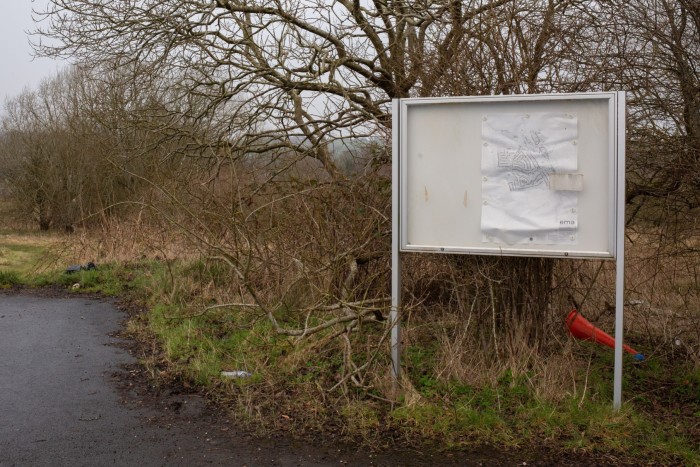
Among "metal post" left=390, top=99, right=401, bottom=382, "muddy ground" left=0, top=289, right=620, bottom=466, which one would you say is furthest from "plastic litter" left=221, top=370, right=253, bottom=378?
"metal post" left=390, top=99, right=401, bottom=382

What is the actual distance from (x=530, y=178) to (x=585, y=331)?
2127 millimetres

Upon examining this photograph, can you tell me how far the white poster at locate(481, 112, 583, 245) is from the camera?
5.28 m

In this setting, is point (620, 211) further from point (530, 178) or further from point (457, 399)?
point (457, 399)

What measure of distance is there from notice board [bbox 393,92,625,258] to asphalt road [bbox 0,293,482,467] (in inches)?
69.7

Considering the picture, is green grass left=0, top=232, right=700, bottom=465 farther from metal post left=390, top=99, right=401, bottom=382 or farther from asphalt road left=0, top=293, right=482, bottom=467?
asphalt road left=0, top=293, right=482, bottom=467

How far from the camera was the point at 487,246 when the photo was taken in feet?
17.9

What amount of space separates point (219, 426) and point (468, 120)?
3038 millimetres

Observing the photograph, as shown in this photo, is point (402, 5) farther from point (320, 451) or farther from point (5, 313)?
point (5, 313)

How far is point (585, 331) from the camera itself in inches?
267

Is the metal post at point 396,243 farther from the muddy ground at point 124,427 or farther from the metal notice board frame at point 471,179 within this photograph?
the muddy ground at point 124,427

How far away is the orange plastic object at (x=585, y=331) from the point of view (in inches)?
261

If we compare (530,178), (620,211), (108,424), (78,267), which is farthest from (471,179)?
(78,267)

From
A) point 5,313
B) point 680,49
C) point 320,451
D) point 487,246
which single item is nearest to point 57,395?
point 320,451

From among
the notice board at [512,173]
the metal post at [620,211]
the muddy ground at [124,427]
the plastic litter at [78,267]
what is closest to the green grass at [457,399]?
the muddy ground at [124,427]
